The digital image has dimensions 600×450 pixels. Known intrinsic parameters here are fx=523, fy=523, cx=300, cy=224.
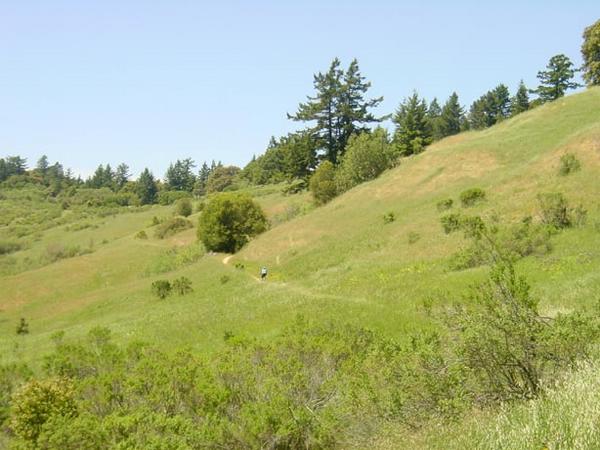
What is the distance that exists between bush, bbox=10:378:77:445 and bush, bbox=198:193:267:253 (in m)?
40.1

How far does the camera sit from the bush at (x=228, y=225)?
5041cm

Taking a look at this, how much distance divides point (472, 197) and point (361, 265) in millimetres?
10033

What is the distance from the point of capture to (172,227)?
73.4 m

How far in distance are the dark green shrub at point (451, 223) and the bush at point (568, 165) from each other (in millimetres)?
7774

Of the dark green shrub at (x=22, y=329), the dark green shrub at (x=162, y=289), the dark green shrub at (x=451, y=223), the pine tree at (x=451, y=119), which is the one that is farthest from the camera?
the pine tree at (x=451, y=119)

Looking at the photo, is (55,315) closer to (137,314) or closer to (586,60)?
(137,314)

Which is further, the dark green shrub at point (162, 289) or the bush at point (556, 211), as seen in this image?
the dark green shrub at point (162, 289)

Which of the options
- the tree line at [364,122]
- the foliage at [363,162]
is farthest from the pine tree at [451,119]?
the foliage at [363,162]

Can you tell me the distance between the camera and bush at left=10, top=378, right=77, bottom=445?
941cm

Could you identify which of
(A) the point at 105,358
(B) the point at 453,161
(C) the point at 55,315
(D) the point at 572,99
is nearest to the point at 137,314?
(C) the point at 55,315

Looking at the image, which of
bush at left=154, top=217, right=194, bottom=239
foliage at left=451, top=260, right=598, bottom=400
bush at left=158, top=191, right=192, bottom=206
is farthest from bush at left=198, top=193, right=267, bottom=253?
bush at left=158, top=191, right=192, bottom=206

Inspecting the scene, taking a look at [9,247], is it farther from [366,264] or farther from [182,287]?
[366,264]

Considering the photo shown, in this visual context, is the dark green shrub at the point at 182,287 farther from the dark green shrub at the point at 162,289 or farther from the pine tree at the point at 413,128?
the pine tree at the point at 413,128

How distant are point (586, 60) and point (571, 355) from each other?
7069 centimetres
